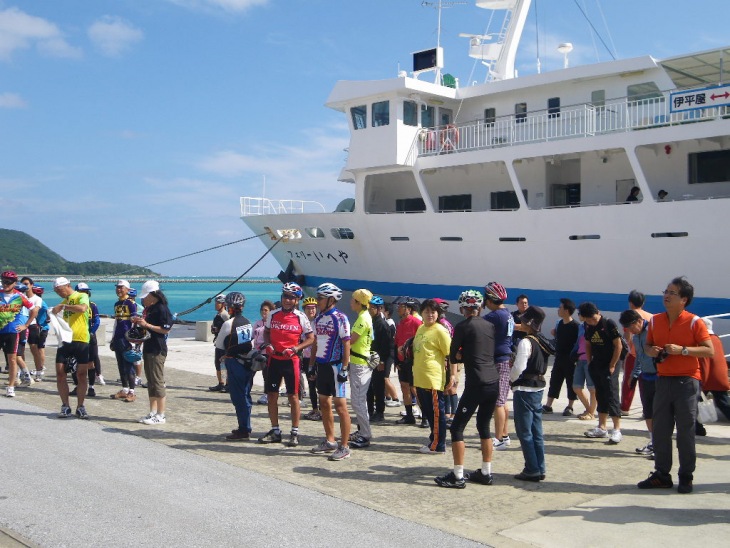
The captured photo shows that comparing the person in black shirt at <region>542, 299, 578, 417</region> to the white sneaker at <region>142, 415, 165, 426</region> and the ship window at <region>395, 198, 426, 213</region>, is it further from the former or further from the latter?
the ship window at <region>395, 198, 426, 213</region>

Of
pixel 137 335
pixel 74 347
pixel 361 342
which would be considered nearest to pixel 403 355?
pixel 361 342

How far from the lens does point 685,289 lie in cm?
562

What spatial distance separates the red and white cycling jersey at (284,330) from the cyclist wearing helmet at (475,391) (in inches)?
72.5

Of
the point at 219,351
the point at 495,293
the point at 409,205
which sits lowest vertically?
the point at 219,351

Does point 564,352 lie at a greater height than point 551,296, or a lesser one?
lesser

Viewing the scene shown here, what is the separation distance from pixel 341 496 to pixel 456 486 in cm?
95

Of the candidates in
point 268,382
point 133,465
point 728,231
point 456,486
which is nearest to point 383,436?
point 268,382

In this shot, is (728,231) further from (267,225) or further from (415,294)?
(267,225)

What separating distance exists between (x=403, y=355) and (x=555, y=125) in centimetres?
1218

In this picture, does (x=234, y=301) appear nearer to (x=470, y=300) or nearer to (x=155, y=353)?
(x=155, y=353)

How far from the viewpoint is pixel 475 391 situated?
19.2 ft

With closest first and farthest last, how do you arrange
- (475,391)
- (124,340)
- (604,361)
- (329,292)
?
(475,391) < (329,292) < (604,361) < (124,340)

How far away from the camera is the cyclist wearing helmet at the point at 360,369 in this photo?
707cm

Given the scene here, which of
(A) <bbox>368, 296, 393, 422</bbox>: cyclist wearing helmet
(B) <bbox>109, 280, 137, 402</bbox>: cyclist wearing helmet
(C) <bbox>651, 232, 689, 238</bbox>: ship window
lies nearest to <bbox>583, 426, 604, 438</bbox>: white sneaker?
(A) <bbox>368, 296, 393, 422</bbox>: cyclist wearing helmet
